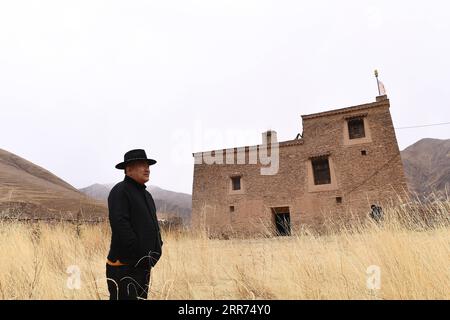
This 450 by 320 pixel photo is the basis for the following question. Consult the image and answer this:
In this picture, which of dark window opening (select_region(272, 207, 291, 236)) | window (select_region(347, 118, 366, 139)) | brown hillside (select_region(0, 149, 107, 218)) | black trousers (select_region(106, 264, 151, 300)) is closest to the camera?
black trousers (select_region(106, 264, 151, 300))

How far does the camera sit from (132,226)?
2.48m

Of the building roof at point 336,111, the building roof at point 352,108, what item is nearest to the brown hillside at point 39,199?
the building roof at point 336,111

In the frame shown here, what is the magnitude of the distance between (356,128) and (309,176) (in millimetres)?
3571

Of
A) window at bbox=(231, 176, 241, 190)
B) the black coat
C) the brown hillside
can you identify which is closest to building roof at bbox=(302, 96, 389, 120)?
window at bbox=(231, 176, 241, 190)

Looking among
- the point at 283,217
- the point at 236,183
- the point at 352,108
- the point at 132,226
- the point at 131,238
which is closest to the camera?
the point at 131,238

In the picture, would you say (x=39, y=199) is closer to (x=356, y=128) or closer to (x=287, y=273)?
(x=356, y=128)

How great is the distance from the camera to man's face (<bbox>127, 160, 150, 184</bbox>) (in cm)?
269

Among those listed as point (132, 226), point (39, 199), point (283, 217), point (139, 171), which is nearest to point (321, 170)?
point (283, 217)

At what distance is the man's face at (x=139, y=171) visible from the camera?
2.69 m

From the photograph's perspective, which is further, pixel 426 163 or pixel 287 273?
pixel 426 163

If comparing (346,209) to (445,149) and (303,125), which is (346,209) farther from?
(445,149)

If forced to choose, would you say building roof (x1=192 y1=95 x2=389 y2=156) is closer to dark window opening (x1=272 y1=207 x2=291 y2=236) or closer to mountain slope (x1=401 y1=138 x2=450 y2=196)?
dark window opening (x1=272 y1=207 x2=291 y2=236)

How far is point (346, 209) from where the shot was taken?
14773 mm
